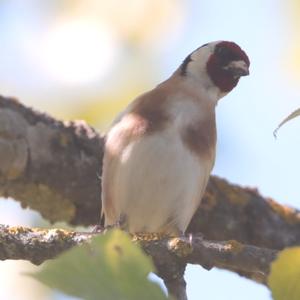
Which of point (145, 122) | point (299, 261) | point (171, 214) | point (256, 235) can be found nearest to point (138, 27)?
point (145, 122)

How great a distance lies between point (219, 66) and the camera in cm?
429

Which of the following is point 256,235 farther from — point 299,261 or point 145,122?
point 299,261

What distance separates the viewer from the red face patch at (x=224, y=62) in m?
4.20

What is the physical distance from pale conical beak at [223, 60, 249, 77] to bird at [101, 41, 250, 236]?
519 mm

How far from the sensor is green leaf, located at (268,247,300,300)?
0.93 m

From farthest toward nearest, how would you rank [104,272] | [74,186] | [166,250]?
1. [74,186]
2. [166,250]
3. [104,272]

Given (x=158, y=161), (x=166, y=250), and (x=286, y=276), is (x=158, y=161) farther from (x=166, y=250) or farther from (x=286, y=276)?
(x=286, y=276)

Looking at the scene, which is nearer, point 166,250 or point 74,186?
point 166,250

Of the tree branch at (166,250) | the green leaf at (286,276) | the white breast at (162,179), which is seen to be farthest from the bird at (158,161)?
the green leaf at (286,276)

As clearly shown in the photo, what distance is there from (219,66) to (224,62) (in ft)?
0.12

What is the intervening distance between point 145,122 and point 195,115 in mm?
322

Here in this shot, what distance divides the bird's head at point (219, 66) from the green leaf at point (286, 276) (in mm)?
3210

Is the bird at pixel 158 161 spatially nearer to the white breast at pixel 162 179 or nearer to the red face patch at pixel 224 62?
the white breast at pixel 162 179

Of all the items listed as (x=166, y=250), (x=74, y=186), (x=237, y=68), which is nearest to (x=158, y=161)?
(x=74, y=186)
